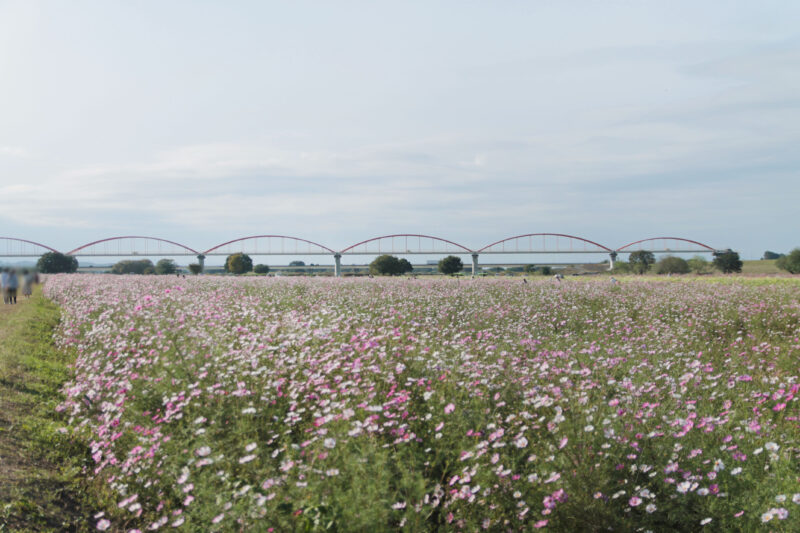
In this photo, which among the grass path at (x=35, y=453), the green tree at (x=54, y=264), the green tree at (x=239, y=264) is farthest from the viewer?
the green tree at (x=239, y=264)

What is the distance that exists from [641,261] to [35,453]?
68.4 meters

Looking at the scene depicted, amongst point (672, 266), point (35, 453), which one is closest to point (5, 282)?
point (35, 453)

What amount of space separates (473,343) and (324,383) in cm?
241

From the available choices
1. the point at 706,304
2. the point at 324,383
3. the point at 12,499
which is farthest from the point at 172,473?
the point at 706,304

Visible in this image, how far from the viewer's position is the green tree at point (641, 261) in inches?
2399

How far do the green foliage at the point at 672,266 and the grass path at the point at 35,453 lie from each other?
178 feet

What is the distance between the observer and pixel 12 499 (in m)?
4.52

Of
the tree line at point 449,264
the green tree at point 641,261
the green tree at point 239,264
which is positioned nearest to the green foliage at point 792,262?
the tree line at point 449,264

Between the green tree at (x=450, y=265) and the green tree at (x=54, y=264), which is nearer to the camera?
the green tree at (x=54, y=264)

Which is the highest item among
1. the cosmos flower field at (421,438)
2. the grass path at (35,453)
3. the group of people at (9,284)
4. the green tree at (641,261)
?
the green tree at (641,261)

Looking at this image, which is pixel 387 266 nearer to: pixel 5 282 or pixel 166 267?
pixel 166 267

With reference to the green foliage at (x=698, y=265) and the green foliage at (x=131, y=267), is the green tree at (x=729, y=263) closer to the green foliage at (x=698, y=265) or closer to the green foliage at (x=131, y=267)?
the green foliage at (x=698, y=265)

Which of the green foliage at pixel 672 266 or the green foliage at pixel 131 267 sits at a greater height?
the green foliage at pixel 131 267

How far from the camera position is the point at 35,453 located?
5598 mm
